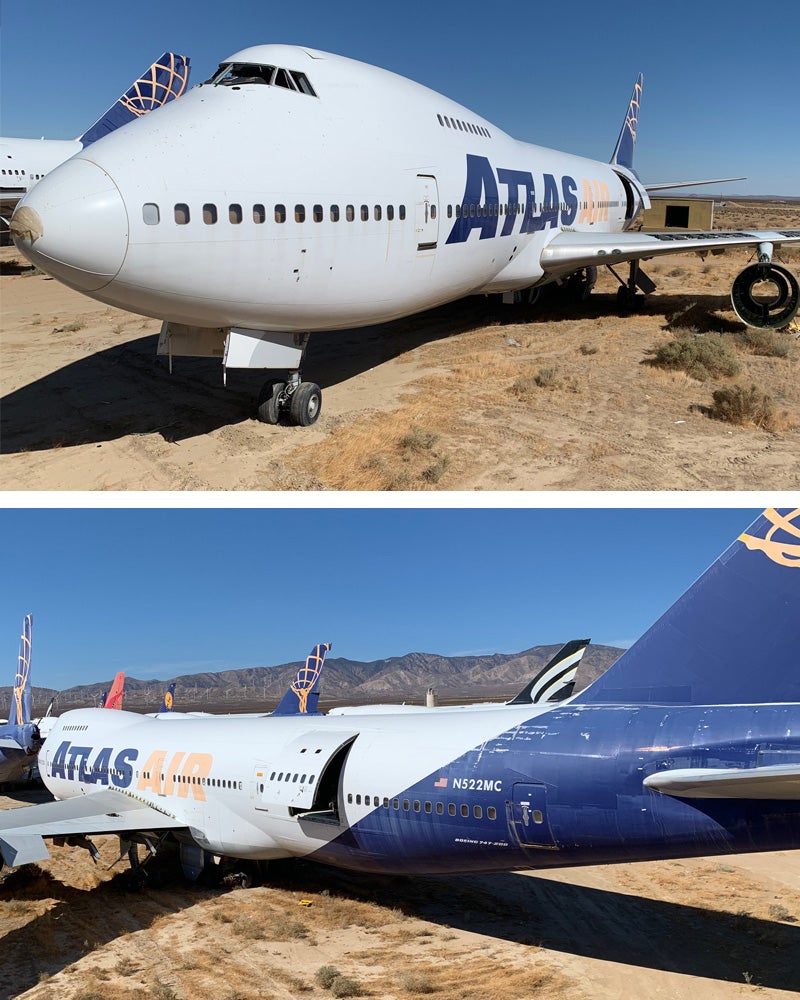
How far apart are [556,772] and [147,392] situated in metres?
12.8

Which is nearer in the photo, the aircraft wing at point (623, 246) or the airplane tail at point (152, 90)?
the aircraft wing at point (623, 246)

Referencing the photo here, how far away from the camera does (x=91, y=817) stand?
51.4 ft

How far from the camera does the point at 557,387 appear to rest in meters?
19.0

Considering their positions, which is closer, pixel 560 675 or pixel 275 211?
pixel 275 211


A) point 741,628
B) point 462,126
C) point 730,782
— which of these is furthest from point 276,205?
point 730,782

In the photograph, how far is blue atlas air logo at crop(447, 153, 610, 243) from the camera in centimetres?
1878

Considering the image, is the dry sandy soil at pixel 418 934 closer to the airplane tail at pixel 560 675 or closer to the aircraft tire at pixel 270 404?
the airplane tail at pixel 560 675

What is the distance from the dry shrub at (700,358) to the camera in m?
19.4

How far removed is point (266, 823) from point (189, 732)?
327 cm

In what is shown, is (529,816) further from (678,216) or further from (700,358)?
(678,216)

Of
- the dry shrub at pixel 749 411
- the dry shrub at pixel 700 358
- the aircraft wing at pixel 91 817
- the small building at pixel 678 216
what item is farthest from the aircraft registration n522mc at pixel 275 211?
the small building at pixel 678 216

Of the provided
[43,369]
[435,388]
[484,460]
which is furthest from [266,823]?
[43,369]

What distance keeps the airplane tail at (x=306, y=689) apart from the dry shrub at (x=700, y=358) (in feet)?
42.9

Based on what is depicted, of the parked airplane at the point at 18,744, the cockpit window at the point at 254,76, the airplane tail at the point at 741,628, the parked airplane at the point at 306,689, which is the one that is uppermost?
the cockpit window at the point at 254,76
